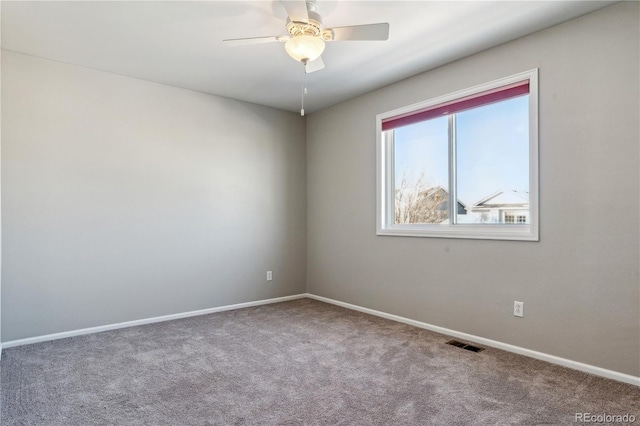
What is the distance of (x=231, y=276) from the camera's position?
14.3 feet

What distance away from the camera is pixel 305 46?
229 centimetres

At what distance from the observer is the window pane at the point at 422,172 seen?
3605mm

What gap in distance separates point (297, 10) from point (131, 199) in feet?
8.45

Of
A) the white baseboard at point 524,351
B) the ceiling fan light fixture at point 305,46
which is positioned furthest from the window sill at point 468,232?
the ceiling fan light fixture at point 305,46

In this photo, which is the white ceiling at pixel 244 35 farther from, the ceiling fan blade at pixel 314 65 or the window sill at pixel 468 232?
the window sill at pixel 468 232

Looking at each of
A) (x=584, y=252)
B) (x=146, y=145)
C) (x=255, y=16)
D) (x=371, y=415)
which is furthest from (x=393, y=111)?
(x=371, y=415)

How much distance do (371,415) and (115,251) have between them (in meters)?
2.87

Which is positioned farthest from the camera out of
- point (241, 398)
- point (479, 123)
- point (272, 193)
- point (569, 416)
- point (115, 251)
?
point (272, 193)

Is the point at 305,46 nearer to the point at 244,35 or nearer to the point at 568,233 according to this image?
the point at 244,35

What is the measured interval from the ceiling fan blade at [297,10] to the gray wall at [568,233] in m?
1.75

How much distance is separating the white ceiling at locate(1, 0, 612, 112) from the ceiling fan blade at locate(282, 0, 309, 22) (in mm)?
345

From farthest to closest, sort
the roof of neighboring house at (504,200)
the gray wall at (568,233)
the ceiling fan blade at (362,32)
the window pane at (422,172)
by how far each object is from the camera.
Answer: the window pane at (422,172)
the roof of neighboring house at (504,200)
the gray wall at (568,233)
the ceiling fan blade at (362,32)

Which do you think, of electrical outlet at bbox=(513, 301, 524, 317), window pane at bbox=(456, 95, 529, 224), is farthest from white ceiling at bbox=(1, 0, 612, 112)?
electrical outlet at bbox=(513, 301, 524, 317)

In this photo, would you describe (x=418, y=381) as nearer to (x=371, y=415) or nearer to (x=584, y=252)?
(x=371, y=415)
